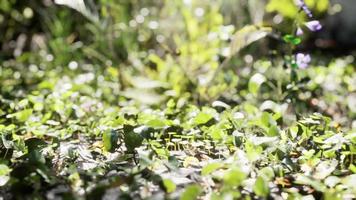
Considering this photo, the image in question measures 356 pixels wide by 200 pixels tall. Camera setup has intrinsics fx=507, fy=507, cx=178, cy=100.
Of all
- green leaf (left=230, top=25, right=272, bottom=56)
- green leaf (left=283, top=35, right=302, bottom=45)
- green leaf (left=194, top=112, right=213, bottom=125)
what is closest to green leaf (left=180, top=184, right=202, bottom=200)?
green leaf (left=194, top=112, right=213, bottom=125)

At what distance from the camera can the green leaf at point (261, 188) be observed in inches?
56.5

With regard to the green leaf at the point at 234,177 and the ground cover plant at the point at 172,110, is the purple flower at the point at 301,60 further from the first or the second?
the green leaf at the point at 234,177

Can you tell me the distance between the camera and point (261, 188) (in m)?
1.43

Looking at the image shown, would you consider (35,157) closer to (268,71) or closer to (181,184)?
(181,184)

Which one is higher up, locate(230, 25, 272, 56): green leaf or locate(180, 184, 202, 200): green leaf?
locate(230, 25, 272, 56): green leaf

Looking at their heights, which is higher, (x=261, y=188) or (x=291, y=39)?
(x=291, y=39)

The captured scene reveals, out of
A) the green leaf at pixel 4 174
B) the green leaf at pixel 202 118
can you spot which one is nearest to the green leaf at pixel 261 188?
the green leaf at pixel 202 118

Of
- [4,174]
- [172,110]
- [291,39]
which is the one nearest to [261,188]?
[4,174]

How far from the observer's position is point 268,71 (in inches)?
144

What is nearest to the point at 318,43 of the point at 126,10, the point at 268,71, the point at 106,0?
the point at 268,71

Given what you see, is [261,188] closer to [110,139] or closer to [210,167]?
[210,167]

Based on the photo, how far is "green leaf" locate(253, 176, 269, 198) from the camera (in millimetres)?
1435

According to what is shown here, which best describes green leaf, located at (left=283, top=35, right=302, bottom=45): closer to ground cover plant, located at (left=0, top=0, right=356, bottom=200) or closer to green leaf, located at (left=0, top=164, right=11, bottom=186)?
ground cover plant, located at (left=0, top=0, right=356, bottom=200)

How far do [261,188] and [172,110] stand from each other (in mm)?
1014
